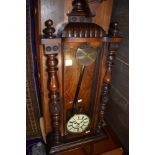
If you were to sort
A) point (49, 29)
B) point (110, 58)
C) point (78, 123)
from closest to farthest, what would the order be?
point (49, 29) < point (110, 58) < point (78, 123)

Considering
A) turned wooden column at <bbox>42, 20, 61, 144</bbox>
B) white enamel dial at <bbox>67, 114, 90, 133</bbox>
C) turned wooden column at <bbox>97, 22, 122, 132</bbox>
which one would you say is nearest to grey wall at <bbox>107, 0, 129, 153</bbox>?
turned wooden column at <bbox>97, 22, 122, 132</bbox>

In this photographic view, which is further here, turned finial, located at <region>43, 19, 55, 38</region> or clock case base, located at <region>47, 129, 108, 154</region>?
clock case base, located at <region>47, 129, 108, 154</region>

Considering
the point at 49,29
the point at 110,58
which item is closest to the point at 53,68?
the point at 49,29

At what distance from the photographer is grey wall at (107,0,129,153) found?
43.1 inches

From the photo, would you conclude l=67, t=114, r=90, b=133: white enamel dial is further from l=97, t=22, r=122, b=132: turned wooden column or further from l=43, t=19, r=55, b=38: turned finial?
l=43, t=19, r=55, b=38: turned finial

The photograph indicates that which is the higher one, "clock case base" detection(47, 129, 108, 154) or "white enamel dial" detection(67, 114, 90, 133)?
"white enamel dial" detection(67, 114, 90, 133)

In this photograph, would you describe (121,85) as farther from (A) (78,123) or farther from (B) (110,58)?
(A) (78,123)

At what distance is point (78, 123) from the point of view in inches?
46.0

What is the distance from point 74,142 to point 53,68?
1.92 feet
